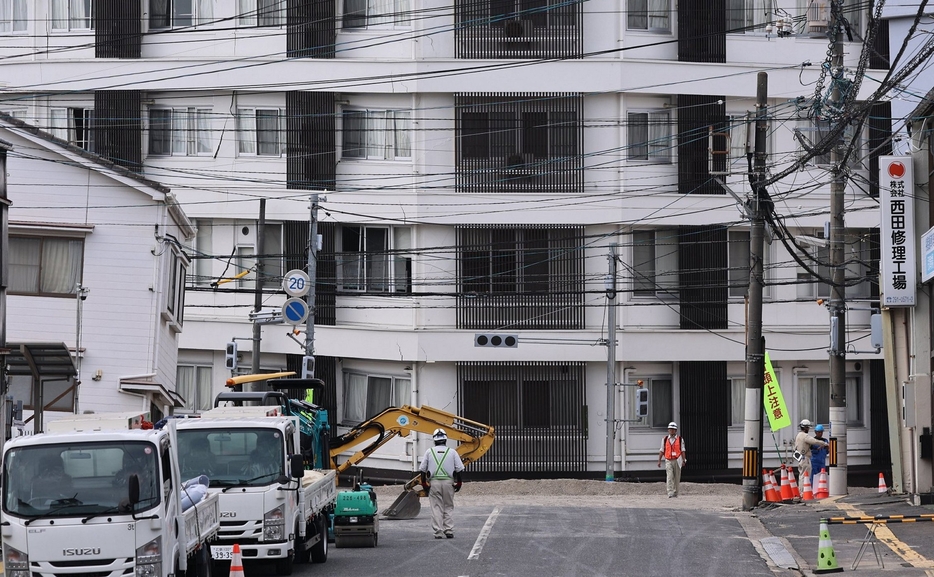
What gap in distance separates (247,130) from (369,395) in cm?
919

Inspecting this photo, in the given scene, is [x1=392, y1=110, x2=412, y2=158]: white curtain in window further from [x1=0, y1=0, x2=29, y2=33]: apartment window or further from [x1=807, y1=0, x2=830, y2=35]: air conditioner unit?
[x1=0, y1=0, x2=29, y2=33]: apartment window

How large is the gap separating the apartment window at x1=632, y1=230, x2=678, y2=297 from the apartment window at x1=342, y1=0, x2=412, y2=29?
32.1ft

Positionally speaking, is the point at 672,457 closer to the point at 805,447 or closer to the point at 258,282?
the point at 805,447

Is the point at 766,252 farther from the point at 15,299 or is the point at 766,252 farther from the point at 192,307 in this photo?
the point at 15,299

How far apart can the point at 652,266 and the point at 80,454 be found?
27977mm

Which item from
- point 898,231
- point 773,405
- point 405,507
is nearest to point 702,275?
point 773,405

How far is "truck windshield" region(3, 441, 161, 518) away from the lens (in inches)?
531

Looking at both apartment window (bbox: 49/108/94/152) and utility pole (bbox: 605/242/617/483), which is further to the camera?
apartment window (bbox: 49/108/94/152)

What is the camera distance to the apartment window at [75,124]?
40750 mm

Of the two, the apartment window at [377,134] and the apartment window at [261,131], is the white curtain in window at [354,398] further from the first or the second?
the apartment window at [261,131]

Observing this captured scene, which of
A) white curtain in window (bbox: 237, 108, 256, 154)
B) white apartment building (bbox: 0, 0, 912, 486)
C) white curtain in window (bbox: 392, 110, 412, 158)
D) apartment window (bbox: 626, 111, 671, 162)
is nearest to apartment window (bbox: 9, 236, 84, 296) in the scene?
white apartment building (bbox: 0, 0, 912, 486)

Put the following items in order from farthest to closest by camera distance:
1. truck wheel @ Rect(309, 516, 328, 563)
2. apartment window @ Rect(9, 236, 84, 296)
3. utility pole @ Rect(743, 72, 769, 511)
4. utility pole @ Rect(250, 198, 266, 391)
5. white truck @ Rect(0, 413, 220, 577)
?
utility pole @ Rect(250, 198, 266, 391) < apartment window @ Rect(9, 236, 84, 296) < utility pole @ Rect(743, 72, 769, 511) < truck wheel @ Rect(309, 516, 328, 563) < white truck @ Rect(0, 413, 220, 577)

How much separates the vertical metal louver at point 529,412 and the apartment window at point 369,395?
7.01 feet

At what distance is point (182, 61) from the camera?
1566 inches
